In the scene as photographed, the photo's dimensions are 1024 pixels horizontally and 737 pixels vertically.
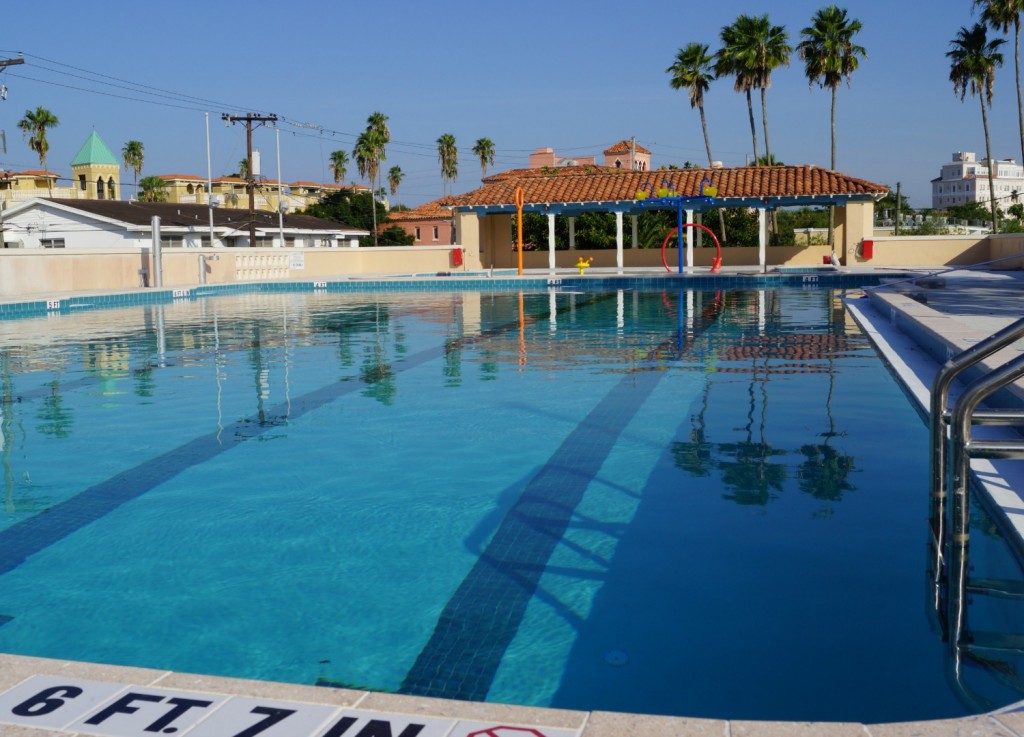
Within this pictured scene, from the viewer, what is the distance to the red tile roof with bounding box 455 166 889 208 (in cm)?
3006

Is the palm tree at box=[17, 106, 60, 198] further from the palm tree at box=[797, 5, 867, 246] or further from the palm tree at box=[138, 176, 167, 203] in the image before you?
the palm tree at box=[797, 5, 867, 246]

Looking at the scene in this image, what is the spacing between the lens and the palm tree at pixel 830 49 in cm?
4181

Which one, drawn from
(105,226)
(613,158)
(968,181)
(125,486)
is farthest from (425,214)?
(968,181)

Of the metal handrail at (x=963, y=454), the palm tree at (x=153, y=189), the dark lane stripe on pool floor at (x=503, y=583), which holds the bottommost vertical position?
the dark lane stripe on pool floor at (x=503, y=583)

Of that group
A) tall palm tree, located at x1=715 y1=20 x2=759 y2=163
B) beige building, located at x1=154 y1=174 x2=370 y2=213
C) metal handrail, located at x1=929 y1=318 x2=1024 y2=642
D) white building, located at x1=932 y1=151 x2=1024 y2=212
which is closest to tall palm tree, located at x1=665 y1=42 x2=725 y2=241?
tall palm tree, located at x1=715 y1=20 x2=759 y2=163

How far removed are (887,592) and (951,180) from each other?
205 meters

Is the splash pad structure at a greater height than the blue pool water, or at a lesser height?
A: greater

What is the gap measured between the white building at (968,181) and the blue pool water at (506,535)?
18988cm

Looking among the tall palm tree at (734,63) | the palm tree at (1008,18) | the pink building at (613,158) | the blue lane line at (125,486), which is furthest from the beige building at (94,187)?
the blue lane line at (125,486)

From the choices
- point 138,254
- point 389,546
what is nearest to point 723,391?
point 389,546

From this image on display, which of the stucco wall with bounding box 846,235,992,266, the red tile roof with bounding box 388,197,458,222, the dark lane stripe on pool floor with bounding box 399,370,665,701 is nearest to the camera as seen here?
the dark lane stripe on pool floor with bounding box 399,370,665,701

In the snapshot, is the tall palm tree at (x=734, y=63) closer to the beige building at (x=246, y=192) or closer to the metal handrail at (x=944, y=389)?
the beige building at (x=246, y=192)

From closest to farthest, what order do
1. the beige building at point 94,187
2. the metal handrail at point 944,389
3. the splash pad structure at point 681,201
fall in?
the metal handrail at point 944,389, the splash pad structure at point 681,201, the beige building at point 94,187

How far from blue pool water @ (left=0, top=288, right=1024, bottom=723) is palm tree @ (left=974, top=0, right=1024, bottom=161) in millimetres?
30301
